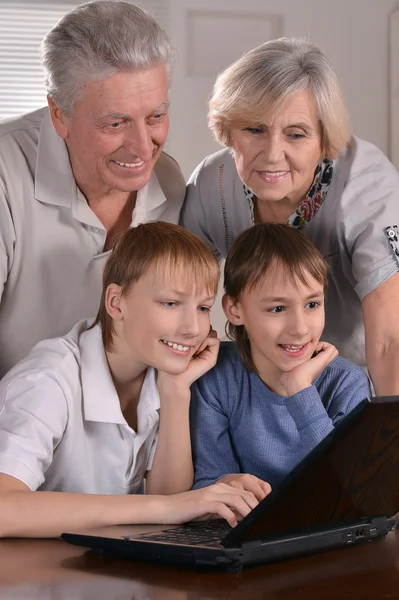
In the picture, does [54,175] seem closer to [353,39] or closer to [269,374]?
[269,374]

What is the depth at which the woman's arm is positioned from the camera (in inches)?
45.8

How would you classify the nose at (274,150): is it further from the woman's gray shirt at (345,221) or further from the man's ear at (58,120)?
the man's ear at (58,120)

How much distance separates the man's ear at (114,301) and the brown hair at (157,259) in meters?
0.01

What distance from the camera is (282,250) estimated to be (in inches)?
61.3


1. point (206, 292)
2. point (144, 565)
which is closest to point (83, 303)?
point (206, 292)

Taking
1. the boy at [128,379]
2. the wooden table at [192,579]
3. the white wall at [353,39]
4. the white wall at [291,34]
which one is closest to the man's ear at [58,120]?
the boy at [128,379]

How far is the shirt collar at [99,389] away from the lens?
56.7 inches

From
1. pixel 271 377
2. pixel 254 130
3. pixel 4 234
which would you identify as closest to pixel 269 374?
pixel 271 377

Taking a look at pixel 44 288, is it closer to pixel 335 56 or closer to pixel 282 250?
pixel 282 250

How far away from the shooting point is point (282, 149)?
166cm

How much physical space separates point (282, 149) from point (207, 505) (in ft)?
2.42

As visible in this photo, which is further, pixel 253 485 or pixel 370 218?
pixel 370 218

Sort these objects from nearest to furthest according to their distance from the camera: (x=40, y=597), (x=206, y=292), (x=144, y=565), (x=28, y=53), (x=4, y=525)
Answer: (x=40, y=597)
(x=144, y=565)
(x=4, y=525)
(x=206, y=292)
(x=28, y=53)

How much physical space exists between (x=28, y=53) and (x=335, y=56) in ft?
4.38
